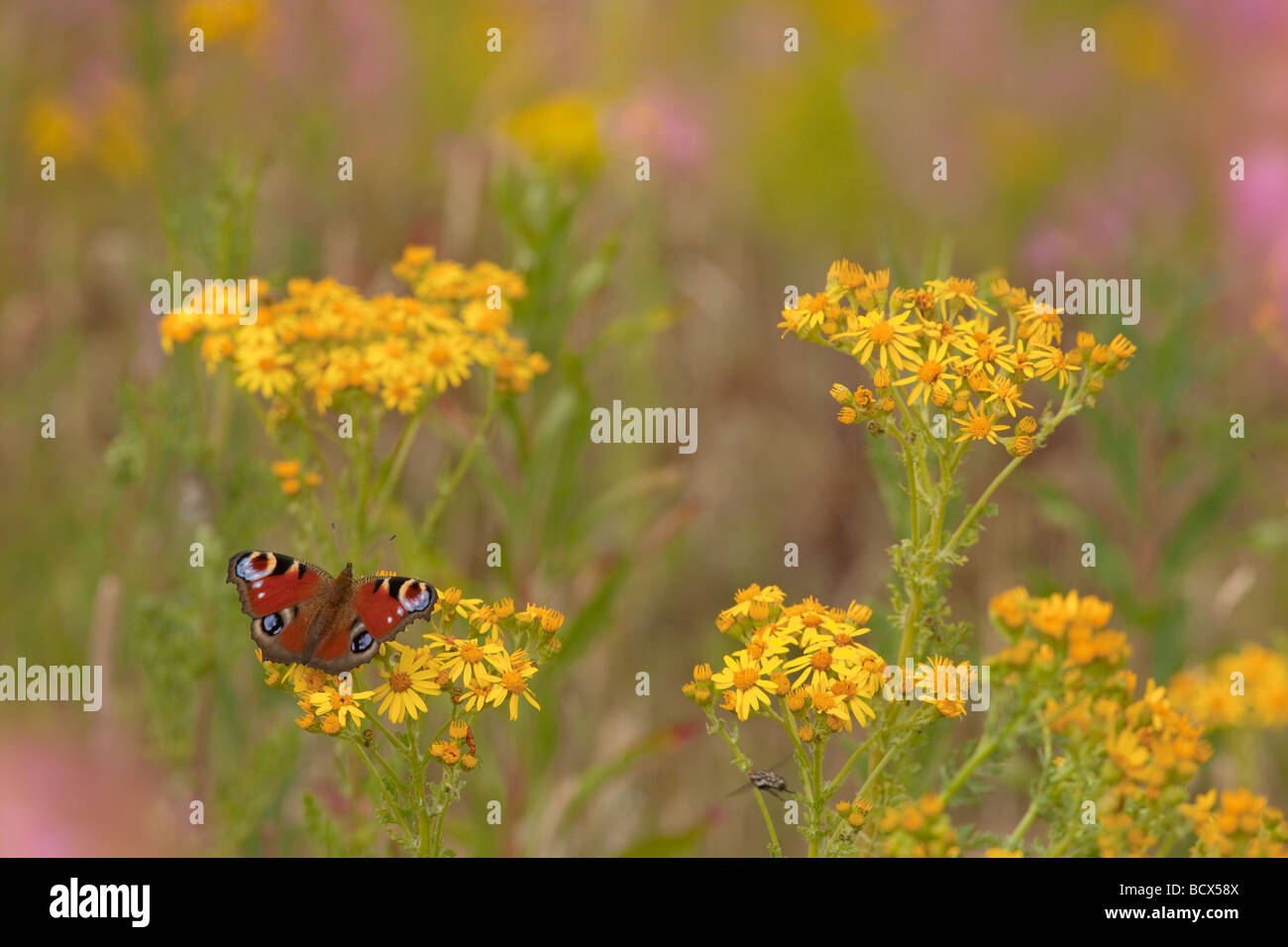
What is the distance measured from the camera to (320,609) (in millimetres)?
1625

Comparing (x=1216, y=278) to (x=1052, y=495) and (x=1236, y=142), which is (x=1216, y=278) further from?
(x=1236, y=142)

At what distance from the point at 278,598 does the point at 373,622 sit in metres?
0.24

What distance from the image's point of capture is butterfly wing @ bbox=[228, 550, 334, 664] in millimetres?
1599

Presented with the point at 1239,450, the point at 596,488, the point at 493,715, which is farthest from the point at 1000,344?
the point at 596,488

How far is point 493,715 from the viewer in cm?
298

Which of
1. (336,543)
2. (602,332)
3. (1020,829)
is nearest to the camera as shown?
(1020,829)
